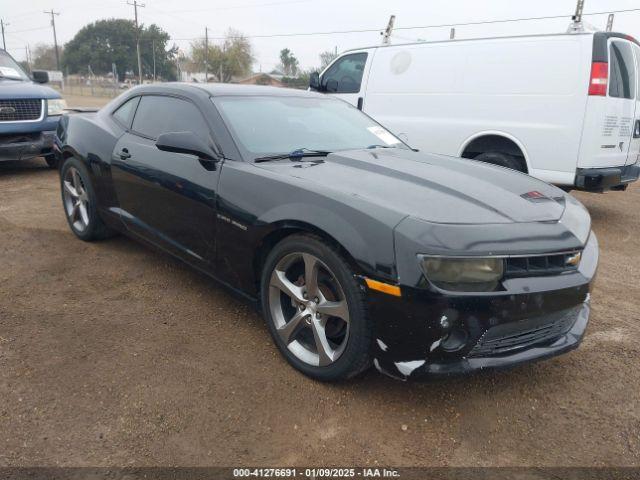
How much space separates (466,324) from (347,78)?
5.93 meters

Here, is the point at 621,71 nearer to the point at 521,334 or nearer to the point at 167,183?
the point at 521,334

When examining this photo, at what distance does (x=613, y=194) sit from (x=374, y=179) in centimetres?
678

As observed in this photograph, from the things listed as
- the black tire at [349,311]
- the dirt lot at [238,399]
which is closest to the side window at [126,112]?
the dirt lot at [238,399]

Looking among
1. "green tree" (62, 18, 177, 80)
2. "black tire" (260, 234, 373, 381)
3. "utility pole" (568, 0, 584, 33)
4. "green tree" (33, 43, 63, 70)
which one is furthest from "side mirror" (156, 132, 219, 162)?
"green tree" (33, 43, 63, 70)

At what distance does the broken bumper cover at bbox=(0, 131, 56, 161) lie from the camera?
266 inches

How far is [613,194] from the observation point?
7.82 m

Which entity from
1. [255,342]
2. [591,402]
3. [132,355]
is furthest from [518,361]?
[132,355]

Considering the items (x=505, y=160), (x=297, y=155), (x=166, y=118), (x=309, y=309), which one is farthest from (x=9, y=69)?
(x=309, y=309)

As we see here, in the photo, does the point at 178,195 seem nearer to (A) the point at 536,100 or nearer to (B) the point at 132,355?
(B) the point at 132,355

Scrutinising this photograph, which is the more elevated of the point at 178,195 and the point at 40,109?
the point at 40,109

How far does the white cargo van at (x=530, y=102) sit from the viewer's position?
514 cm

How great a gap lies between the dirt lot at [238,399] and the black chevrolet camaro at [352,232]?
27cm

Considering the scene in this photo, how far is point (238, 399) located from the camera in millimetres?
2361

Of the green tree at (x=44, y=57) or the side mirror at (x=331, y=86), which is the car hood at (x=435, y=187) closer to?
the side mirror at (x=331, y=86)
